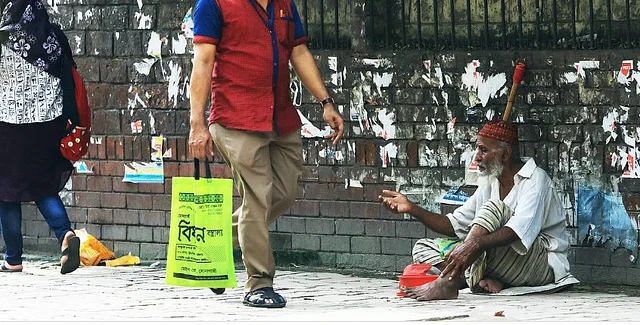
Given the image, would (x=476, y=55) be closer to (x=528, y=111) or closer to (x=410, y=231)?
(x=528, y=111)

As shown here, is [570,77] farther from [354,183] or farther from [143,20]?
[143,20]

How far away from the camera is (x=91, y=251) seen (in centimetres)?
1093

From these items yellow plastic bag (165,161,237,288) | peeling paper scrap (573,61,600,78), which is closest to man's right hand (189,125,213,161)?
yellow plastic bag (165,161,237,288)

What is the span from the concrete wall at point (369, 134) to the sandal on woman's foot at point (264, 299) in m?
1.97

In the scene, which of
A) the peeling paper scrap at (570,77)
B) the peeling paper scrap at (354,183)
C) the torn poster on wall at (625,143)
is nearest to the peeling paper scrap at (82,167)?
the peeling paper scrap at (354,183)

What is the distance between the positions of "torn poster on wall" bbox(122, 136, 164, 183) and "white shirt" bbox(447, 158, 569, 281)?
2773 millimetres

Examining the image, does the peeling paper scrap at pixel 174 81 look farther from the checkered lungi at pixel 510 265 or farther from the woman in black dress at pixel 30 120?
the checkered lungi at pixel 510 265

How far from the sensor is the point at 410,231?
399 inches

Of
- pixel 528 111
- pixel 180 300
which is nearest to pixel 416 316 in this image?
pixel 180 300

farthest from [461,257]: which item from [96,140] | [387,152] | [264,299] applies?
[96,140]

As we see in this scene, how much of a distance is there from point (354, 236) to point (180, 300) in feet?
6.16

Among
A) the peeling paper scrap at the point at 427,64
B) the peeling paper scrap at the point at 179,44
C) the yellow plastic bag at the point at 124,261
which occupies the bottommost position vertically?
the yellow plastic bag at the point at 124,261

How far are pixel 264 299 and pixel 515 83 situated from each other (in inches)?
86.6

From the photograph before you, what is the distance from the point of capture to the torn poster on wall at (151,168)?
11.1 metres
